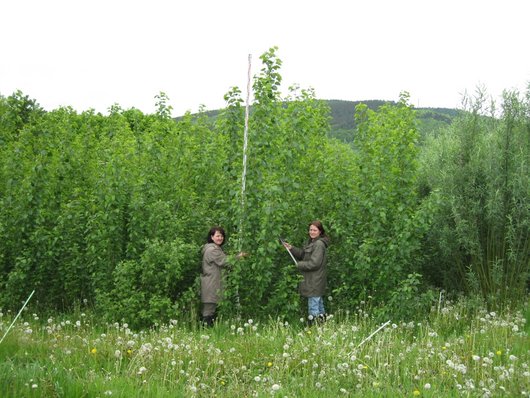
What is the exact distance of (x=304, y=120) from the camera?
9641 millimetres

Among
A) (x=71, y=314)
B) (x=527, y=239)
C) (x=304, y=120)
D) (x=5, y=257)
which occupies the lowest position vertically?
(x=71, y=314)

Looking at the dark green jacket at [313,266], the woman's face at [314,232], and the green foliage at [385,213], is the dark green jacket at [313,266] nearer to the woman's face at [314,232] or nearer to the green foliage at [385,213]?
the woman's face at [314,232]

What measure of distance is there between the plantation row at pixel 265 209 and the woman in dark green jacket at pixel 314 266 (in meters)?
0.21

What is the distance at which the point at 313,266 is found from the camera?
9.02 metres

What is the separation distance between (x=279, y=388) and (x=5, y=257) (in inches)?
260

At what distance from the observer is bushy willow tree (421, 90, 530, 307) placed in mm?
10094

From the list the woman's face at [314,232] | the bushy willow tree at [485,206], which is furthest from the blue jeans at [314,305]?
the bushy willow tree at [485,206]

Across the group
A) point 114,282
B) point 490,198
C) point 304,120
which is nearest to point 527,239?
point 490,198

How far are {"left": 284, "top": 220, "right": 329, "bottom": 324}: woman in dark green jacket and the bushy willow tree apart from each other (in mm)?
2183

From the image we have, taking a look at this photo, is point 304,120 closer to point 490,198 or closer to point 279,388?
point 490,198

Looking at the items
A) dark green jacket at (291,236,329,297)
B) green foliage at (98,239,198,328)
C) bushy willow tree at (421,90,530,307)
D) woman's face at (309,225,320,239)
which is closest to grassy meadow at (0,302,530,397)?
green foliage at (98,239,198,328)

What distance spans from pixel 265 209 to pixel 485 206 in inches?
148

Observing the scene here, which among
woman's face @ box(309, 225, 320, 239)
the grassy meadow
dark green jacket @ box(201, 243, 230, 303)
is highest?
woman's face @ box(309, 225, 320, 239)

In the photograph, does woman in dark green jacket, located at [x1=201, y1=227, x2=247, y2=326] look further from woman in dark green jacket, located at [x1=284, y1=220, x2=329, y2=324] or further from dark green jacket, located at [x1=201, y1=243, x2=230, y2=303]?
woman in dark green jacket, located at [x1=284, y1=220, x2=329, y2=324]
